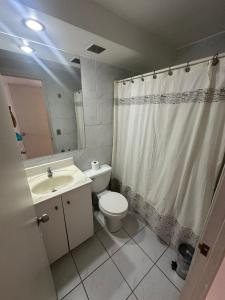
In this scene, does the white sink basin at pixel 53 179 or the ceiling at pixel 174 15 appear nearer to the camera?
the ceiling at pixel 174 15

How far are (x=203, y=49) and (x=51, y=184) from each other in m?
2.26

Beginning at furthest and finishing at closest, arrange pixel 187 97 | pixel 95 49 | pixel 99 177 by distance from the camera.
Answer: pixel 99 177, pixel 95 49, pixel 187 97

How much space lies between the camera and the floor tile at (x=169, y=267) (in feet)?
4.05

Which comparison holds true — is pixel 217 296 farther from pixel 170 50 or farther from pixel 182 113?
pixel 170 50

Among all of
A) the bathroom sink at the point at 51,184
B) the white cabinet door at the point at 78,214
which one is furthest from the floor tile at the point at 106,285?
the bathroom sink at the point at 51,184

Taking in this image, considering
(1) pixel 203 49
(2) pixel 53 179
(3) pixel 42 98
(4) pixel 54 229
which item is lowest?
(4) pixel 54 229

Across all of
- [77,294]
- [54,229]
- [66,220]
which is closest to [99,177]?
[66,220]

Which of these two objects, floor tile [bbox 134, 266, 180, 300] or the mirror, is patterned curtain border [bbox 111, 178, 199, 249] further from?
the mirror

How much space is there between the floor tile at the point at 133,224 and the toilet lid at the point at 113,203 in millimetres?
417

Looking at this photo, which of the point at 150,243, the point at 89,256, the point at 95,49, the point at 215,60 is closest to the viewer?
the point at 215,60

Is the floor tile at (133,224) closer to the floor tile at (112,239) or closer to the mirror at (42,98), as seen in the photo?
the floor tile at (112,239)

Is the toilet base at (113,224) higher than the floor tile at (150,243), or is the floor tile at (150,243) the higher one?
the toilet base at (113,224)

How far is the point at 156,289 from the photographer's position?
1188mm

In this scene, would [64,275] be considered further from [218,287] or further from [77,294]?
[218,287]
